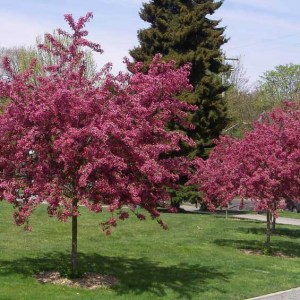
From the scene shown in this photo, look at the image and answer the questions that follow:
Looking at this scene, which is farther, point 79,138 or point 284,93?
point 284,93

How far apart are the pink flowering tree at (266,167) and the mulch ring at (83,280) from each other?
3.98 meters

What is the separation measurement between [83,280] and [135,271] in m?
1.28

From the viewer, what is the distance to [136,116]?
26.9ft

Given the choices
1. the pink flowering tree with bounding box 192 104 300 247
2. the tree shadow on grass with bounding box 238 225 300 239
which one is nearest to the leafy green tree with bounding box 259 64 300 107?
the tree shadow on grass with bounding box 238 225 300 239

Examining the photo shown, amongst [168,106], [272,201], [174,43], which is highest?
[174,43]

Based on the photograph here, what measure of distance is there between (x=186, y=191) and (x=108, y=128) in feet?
60.5

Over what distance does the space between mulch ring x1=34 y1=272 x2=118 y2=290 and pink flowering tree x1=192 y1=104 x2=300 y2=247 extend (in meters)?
3.98

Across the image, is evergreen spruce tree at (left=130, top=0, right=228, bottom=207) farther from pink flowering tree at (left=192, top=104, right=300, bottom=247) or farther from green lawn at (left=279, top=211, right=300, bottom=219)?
pink flowering tree at (left=192, top=104, right=300, bottom=247)

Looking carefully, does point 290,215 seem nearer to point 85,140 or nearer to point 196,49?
point 196,49

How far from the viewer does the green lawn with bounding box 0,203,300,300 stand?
27.7 ft

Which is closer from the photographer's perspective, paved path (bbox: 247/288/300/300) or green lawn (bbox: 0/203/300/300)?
green lawn (bbox: 0/203/300/300)

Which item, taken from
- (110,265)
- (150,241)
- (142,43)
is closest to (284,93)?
(142,43)

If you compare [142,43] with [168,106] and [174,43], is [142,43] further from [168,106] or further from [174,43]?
[168,106]

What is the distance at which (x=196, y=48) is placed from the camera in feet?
90.2
